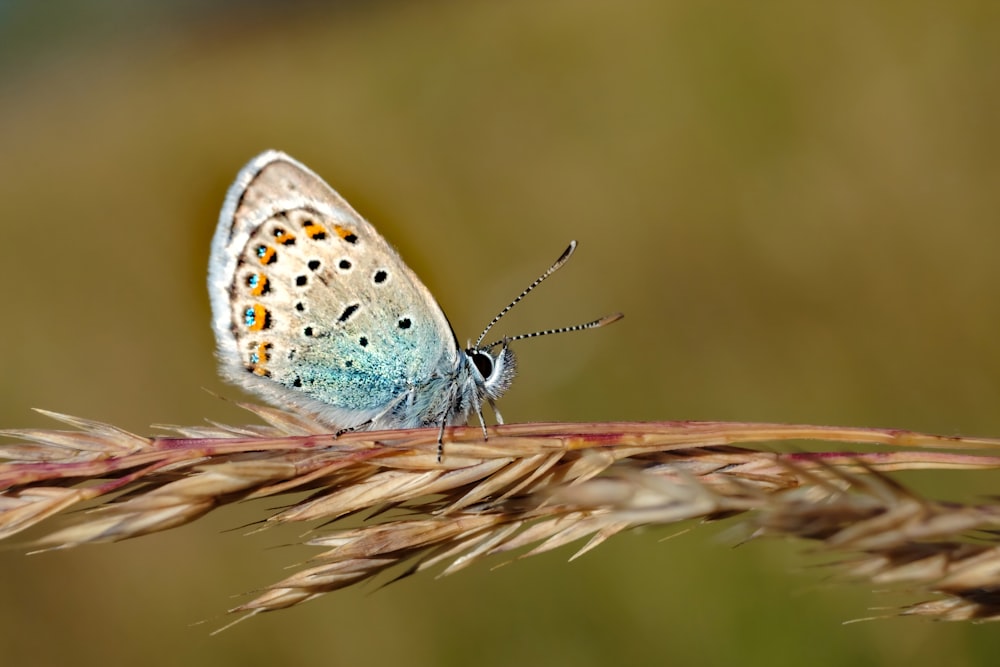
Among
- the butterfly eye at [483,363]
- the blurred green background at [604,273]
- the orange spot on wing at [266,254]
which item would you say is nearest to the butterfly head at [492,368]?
the butterfly eye at [483,363]

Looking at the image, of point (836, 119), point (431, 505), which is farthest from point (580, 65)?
point (431, 505)

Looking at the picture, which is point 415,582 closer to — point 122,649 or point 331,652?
point 331,652

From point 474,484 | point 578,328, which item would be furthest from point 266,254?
point 474,484

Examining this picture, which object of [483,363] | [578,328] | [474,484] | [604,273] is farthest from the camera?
[604,273]

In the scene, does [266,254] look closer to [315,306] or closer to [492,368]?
[315,306]

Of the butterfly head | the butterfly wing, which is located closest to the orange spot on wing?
the butterfly wing

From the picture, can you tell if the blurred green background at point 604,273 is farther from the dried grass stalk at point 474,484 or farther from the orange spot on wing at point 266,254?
the orange spot on wing at point 266,254
